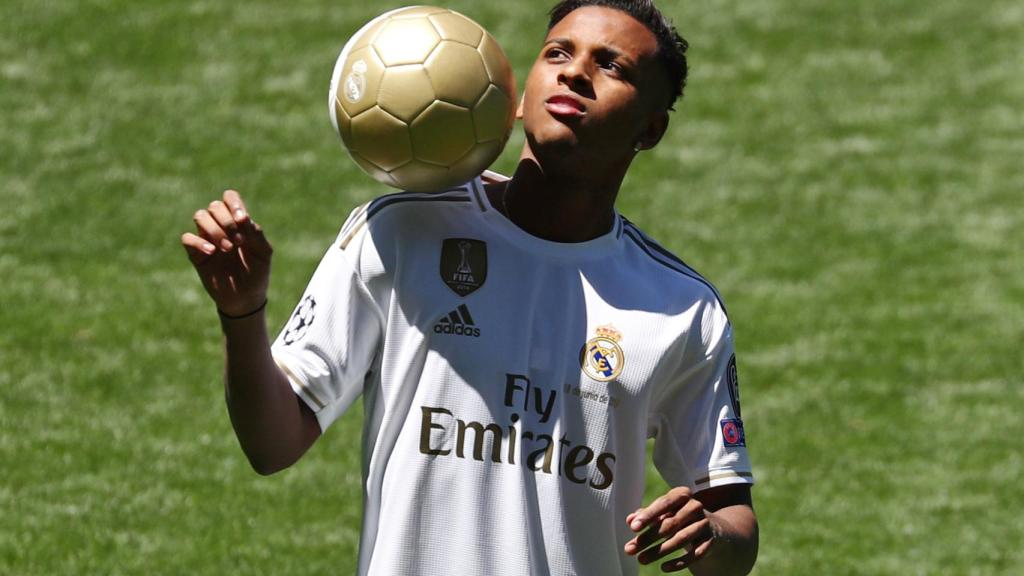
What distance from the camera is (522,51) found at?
38.1 feet

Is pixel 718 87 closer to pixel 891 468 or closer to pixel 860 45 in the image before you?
pixel 860 45

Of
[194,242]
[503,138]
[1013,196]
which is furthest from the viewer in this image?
[1013,196]

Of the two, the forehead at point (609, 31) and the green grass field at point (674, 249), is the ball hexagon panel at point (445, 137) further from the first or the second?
the green grass field at point (674, 249)

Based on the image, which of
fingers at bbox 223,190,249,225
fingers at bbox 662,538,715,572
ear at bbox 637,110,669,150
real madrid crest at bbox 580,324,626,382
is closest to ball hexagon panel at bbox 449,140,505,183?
ear at bbox 637,110,669,150

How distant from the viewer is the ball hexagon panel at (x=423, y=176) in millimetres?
3484

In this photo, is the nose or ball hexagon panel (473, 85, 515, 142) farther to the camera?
ball hexagon panel (473, 85, 515, 142)

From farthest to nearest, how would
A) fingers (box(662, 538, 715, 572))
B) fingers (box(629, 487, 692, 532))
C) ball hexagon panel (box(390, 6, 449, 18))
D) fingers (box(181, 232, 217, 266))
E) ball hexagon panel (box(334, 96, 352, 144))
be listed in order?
ball hexagon panel (box(390, 6, 449, 18))
ball hexagon panel (box(334, 96, 352, 144))
fingers (box(662, 538, 715, 572))
fingers (box(629, 487, 692, 532))
fingers (box(181, 232, 217, 266))

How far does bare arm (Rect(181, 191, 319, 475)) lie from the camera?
3100mm

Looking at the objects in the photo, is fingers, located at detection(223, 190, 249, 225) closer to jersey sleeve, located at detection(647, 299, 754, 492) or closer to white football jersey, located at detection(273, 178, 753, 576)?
white football jersey, located at detection(273, 178, 753, 576)

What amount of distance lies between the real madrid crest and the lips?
459 millimetres

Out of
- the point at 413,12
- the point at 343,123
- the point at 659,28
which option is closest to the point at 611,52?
the point at 659,28

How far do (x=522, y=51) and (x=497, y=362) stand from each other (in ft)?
27.8

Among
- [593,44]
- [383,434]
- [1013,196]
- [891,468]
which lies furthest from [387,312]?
[1013,196]

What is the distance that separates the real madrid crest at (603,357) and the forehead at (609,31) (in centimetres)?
61
